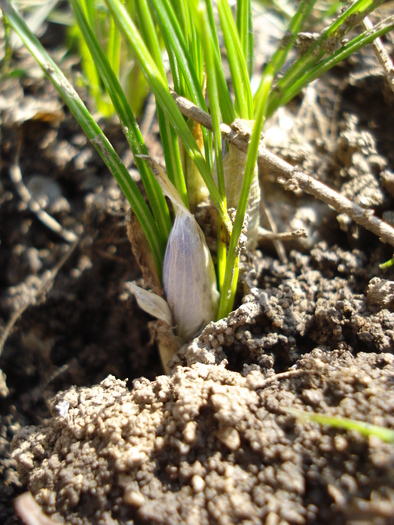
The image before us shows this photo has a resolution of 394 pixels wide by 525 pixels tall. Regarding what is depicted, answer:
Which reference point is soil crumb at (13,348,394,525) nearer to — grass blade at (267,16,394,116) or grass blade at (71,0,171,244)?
grass blade at (71,0,171,244)

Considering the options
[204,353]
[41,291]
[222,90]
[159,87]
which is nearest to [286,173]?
[222,90]

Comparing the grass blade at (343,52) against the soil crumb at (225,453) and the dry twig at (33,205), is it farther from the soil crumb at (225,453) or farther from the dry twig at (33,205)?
the dry twig at (33,205)

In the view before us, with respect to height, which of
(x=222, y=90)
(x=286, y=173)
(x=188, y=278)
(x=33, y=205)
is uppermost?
(x=222, y=90)

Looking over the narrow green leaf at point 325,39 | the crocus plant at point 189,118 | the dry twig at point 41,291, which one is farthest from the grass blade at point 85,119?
the dry twig at point 41,291

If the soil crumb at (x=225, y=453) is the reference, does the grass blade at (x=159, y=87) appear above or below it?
above

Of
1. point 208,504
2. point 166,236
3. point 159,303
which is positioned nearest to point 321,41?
point 166,236

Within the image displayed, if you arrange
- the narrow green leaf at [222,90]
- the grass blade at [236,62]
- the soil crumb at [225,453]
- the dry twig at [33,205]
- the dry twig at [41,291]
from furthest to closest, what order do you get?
the dry twig at [33,205]
the dry twig at [41,291]
the narrow green leaf at [222,90]
the grass blade at [236,62]
the soil crumb at [225,453]

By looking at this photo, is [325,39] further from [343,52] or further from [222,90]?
[222,90]
